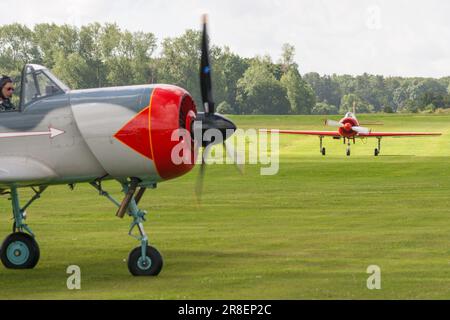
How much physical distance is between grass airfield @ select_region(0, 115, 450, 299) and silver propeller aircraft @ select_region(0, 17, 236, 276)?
1.28m

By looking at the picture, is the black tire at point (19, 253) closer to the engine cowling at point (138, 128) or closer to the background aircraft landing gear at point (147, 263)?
the background aircraft landing gear at point (147, 263)

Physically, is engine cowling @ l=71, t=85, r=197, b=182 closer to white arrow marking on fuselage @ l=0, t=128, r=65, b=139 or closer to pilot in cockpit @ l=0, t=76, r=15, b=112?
white arrow marking on fuselage @ l=0, t=128, r=65, b=139

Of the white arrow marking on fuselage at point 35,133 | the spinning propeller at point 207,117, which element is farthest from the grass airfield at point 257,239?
the white arrow marking on fuselage at point 35,133

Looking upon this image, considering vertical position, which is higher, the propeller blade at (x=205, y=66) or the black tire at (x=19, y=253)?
the propeller blade at (x=205, y=66)

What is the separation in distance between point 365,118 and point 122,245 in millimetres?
106086

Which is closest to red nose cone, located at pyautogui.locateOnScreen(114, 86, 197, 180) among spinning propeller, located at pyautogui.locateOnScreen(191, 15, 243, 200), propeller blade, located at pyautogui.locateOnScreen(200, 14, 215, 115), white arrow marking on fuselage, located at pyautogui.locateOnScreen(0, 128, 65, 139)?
spinning propeller, located at pyautogui.locateOnScreen(191, 15, 243, 200)

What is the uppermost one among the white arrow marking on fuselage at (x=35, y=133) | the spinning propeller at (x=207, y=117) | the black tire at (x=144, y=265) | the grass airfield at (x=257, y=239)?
the spinning propeller at (x=207, y=117)

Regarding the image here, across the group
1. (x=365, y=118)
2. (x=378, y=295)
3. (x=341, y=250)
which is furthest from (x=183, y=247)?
(x=365, y=118)

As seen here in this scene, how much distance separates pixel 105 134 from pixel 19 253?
2771mm

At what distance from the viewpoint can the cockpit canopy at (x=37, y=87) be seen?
1495 cm

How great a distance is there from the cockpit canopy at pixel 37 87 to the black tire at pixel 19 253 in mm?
2151

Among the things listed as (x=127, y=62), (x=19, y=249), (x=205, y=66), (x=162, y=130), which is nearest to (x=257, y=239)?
(x=19, y=249)

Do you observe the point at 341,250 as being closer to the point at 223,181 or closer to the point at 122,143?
the point at 122,143

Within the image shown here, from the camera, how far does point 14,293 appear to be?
13344 millimetres
